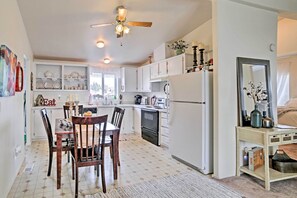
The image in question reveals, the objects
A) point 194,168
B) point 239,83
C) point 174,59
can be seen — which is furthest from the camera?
point 174,59

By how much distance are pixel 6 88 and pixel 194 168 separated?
3033mm

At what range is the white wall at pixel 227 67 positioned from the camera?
10.6ft

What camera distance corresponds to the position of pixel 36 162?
4.00 meters

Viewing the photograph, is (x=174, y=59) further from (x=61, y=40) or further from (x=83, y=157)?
(x=83, y=157)

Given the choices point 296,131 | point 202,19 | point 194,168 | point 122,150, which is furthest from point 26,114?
point 296,131

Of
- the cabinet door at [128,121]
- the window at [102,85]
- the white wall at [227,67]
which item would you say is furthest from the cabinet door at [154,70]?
the white wall at [227,67]

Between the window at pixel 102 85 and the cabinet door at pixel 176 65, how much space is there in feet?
8.53

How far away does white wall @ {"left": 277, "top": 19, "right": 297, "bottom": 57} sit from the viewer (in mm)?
5582

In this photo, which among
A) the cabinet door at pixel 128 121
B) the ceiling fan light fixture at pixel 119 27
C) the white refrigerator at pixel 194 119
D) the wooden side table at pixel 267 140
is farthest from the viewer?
the cabinet door at pixel 128 121

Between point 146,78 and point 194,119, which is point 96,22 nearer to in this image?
point 146,78

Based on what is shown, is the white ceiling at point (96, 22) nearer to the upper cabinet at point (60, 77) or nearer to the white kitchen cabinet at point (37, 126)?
the upper cabinet at point (60, 77)

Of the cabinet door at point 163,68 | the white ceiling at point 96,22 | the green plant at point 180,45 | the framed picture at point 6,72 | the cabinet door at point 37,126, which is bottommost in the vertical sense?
the cabinet door at point 37,126

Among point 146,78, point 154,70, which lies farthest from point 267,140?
point 146,78

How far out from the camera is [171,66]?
5.16 m
